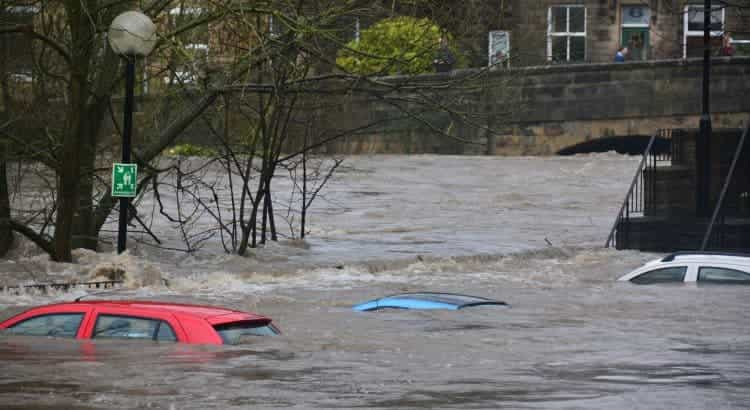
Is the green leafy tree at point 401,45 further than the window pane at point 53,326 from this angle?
Yes

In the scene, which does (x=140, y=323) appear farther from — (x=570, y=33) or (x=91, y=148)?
(x=570, y=33)

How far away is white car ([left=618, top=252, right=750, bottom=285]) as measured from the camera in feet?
58.5

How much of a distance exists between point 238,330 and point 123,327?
896 millimetres

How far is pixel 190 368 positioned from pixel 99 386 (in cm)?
83

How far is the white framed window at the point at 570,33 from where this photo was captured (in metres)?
55.0

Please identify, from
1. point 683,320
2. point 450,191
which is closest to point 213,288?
point 683,320

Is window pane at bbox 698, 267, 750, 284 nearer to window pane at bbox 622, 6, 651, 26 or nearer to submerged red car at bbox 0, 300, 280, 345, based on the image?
submerged red car at bbox 0, 300, 280, 345

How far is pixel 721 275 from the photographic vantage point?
58.7 feet

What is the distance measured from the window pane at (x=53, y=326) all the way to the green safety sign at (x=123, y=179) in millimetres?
6731

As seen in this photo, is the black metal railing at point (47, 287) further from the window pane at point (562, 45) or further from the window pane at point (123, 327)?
the window pane at point (562, 45)

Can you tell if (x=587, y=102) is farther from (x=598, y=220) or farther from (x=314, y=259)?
(x=314, y=259)

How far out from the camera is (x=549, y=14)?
54375 mm

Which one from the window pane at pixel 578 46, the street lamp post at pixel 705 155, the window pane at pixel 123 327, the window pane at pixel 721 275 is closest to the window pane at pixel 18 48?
the window pane at pixel 721 275

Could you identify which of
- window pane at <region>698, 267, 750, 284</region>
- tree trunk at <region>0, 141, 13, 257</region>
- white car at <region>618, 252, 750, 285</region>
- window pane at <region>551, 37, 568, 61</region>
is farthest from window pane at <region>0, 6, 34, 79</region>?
window pane at <region>551, 37, 568, 61</region>
